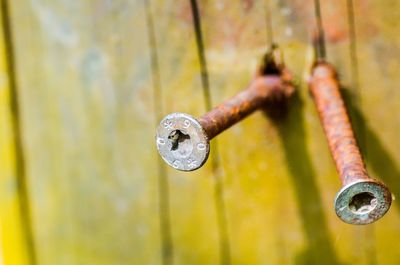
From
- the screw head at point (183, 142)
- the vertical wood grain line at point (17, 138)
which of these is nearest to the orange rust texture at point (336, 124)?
the screw head at point (183, 142)

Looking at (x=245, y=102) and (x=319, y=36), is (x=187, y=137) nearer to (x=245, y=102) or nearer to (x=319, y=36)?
(x=245, y=102)

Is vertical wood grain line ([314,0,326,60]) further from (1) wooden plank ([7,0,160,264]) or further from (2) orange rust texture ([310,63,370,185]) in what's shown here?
(1) wooden plank ([7,0,160,264])

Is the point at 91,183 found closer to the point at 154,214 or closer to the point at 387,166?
the point at 154,214

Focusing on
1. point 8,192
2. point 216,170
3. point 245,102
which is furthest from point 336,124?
point 8,192

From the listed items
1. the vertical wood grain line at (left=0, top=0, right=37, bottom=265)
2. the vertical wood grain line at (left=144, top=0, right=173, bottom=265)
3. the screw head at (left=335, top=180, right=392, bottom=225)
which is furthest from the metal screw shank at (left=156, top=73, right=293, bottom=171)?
the vertical wood grain line at (left=0, top=0, right=37, bottom=265)

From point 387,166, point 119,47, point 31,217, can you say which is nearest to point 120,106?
point 119,47
